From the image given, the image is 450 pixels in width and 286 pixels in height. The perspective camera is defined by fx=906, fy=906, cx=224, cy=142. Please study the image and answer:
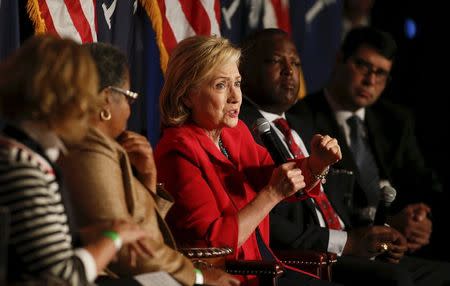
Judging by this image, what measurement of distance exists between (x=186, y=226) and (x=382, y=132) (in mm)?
2142

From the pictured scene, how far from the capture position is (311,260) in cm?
346

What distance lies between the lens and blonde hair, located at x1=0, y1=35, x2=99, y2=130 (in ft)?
7.18

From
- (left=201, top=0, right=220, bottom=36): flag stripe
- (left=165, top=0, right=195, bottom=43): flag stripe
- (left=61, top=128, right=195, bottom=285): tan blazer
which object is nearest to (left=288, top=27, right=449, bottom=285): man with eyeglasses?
(left=201, top=0, right=220, bottom=36): flag stripe

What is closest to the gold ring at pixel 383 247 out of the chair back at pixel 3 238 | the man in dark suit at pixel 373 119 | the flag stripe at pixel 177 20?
the man in dark suit at pixel 373 119

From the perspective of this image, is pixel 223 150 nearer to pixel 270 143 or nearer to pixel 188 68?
pixel 270 143

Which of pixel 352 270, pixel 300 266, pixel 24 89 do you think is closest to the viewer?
pixel 24 89

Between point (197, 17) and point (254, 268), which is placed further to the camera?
point (197, 17)

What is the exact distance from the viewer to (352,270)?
3814mm

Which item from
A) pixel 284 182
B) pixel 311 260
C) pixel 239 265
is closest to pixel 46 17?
pixel 284 182

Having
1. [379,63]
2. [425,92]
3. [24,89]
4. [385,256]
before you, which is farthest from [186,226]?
[425,92]

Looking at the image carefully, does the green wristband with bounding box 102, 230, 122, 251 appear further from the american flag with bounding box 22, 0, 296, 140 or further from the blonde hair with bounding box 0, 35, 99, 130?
the american flag with bounding box 22, 0, 296, 140

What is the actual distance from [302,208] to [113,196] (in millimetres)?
1661

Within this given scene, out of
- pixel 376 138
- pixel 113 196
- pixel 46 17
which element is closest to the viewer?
pixel 113 196

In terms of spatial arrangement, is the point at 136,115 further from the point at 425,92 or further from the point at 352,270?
the point at 425,92
